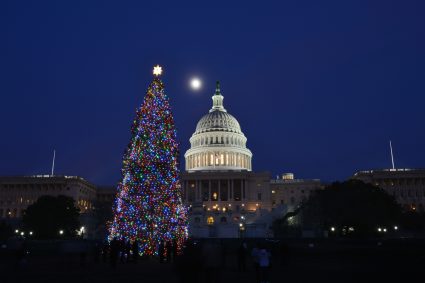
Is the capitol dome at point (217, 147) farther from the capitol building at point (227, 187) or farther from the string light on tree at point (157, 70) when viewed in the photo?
the string light on tree at point (157, 70)

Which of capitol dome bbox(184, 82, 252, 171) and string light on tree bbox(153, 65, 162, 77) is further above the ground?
capitol dome bbox(184, 82, 252, 171)

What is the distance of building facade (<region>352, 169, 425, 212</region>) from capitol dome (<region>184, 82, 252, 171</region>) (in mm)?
44769

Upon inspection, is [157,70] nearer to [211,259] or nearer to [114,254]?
[114,254]

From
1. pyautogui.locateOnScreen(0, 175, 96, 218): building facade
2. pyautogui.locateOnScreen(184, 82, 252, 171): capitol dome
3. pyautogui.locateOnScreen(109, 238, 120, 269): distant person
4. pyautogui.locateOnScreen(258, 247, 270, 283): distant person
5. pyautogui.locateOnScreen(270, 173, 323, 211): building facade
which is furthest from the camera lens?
pyautogui.locateOnScreen(184, 82, 252, 171): capitol dome

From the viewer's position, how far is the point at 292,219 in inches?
3625

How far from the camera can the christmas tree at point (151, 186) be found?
3472 cm

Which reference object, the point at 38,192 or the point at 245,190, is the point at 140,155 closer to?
the point at 245,190

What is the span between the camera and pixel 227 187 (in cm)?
13775

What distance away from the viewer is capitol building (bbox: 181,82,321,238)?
99.2 meters

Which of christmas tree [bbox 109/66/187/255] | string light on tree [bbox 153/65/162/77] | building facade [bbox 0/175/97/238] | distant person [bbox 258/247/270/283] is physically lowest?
distant person [bbox 258/247/270/283]

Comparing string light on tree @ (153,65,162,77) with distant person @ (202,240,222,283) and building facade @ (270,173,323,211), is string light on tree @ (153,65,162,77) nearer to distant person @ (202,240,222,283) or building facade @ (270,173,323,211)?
distant person @ (202,240,222,283)

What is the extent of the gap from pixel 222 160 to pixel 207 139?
33.3ft

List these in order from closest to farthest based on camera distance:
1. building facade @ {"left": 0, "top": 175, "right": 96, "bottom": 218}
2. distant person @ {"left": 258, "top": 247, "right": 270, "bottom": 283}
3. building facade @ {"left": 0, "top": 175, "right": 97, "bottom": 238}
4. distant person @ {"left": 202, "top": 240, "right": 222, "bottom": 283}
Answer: distant person @ {"left": 202, "top": 240, "right": 222, "bottom": 283}
distant person @ {"left": 258, "top": 247, "right": 270, "bottom": 283}
building facade @ {"left": 0, "top": 175, "right": 97, "bottom": 238}
building facade @ {"left": 0, "top": 175, "right": 96, "bottom": 218}

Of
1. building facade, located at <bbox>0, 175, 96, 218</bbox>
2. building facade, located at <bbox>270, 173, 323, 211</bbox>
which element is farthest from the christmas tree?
building facade, located at <bbox>270, 173, 323, 211</bbox>
